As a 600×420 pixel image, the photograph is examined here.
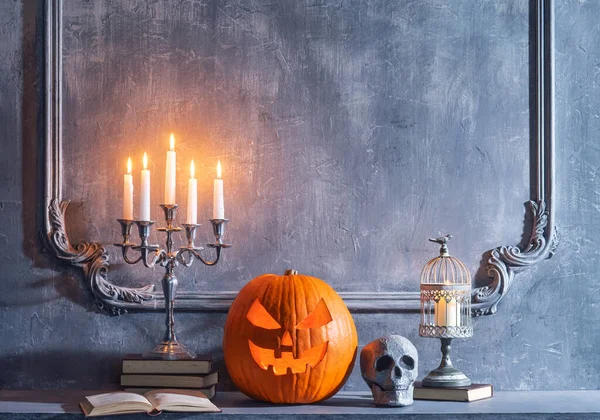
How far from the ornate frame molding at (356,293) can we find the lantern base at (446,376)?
23 centimetres

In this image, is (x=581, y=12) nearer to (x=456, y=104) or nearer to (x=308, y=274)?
(x=456, y=104)

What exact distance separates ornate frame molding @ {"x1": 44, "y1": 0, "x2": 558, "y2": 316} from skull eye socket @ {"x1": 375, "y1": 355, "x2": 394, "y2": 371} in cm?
33

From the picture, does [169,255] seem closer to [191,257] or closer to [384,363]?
[191,257]

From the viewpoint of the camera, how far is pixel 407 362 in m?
2.12

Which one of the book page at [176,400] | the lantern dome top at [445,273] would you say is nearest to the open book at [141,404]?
the book page at [176,400]

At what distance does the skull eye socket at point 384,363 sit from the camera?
211 cm

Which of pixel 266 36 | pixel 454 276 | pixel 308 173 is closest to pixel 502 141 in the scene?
pixel 454 276

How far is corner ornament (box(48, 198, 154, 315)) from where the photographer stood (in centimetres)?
242

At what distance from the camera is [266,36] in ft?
8.24

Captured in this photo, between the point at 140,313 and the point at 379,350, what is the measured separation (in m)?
0.78

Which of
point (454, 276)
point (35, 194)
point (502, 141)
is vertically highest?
point (502, 141)

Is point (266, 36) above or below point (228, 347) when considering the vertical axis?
above

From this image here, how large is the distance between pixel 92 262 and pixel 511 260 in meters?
1.29

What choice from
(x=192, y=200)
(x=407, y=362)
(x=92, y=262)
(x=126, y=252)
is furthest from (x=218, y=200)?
(x=407, y=362)
